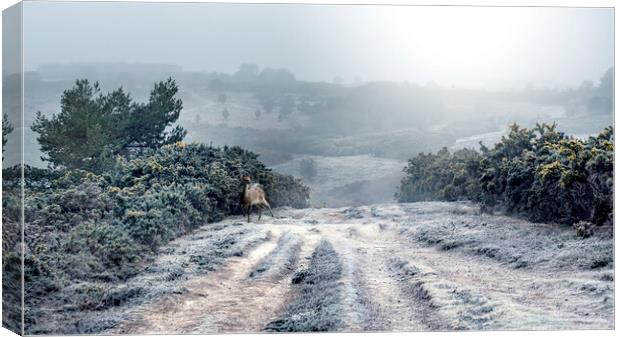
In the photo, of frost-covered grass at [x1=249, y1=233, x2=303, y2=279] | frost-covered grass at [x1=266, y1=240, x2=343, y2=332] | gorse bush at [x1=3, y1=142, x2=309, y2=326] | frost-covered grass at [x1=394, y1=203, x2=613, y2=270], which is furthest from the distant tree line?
frost-covered grass at [x1=394, y1=203, x2=613, y2=270]

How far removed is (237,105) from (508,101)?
14.3 ft

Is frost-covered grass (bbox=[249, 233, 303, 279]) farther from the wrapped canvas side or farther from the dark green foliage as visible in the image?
the wrapped canvas side

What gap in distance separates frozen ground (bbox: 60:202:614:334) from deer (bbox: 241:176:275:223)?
11.2 inches

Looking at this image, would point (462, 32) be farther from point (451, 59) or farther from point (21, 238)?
point (21, 238)

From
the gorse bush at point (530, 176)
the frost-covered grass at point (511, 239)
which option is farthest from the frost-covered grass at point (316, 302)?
the gorse bush at point (530, 176)

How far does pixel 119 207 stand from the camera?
1440 centimetres

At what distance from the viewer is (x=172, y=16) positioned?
14.7 metres

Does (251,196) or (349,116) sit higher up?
(349,116)

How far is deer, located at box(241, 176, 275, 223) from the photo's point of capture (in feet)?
49.5

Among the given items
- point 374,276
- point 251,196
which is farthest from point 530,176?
point 251,196

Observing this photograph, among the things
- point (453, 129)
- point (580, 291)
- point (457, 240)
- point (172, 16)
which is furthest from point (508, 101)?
point (172, 16)

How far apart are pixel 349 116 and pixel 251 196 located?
2.01 meters

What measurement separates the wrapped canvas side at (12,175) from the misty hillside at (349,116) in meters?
1.83

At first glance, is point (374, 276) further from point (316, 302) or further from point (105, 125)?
point (105, 125)
